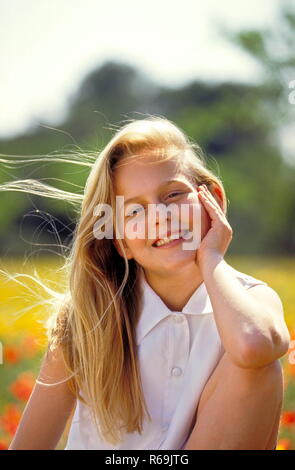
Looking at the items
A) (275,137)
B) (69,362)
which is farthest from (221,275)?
(275,137)

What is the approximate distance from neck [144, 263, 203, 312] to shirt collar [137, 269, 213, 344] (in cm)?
2

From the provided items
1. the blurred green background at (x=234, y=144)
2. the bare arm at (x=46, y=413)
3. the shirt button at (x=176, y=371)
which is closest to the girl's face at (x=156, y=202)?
the shirt button at (x=176, y=371)

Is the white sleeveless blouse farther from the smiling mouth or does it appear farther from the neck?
the smiling mouth

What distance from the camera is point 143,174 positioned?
2330mm

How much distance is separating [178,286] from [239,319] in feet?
1.51

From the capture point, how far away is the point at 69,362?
238 centimetres

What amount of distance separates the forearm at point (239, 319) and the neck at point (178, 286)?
25 centimetres

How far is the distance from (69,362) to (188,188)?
70 cm

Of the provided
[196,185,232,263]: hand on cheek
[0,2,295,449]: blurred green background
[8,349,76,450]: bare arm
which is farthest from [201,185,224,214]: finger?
[0,2,295,449]: blurred green background

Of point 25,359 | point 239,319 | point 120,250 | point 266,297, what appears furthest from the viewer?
point 25,359

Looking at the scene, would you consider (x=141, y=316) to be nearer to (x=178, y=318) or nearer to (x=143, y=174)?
(x=178, y=318)

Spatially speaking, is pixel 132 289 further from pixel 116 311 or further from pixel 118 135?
pixel 118 135

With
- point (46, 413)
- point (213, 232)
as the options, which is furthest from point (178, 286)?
point (46, 413)

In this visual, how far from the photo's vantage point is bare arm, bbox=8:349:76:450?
2.34 metres
